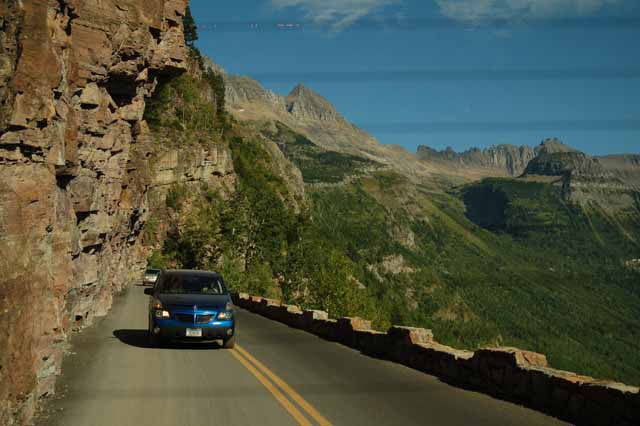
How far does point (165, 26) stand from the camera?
3512cm

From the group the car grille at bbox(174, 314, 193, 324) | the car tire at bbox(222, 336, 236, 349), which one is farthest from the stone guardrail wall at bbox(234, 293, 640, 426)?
the car grille at bbox(174, 314, 193, 324)

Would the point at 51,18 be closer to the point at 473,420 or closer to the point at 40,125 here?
the point at 40,125

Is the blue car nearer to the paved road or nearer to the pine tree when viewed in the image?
the paved road

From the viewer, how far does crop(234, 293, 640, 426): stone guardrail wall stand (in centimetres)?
823

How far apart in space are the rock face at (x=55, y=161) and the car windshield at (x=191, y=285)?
227 cm

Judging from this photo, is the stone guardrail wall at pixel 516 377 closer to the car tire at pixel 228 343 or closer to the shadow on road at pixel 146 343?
the car tire at pixel 228 343

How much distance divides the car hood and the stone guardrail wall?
3817 millimetres

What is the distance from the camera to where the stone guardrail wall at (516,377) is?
8.23 metres

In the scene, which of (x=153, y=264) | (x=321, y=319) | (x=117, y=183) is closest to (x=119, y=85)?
(x=117, y=183)

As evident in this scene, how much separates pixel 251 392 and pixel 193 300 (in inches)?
222

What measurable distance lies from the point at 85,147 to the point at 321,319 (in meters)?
11.5

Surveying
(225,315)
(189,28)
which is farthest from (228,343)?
(189,28)

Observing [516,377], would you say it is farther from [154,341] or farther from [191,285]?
[191,285]

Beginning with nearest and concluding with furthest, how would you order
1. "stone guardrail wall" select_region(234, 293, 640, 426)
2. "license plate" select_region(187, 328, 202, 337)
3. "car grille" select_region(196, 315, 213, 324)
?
"stone guardrail wall" select_region(234, 293, 640, 426)
"license plate" select_region(187, 328, 202, 337)
"car grille" select_region(196, 315, 213, 324)
